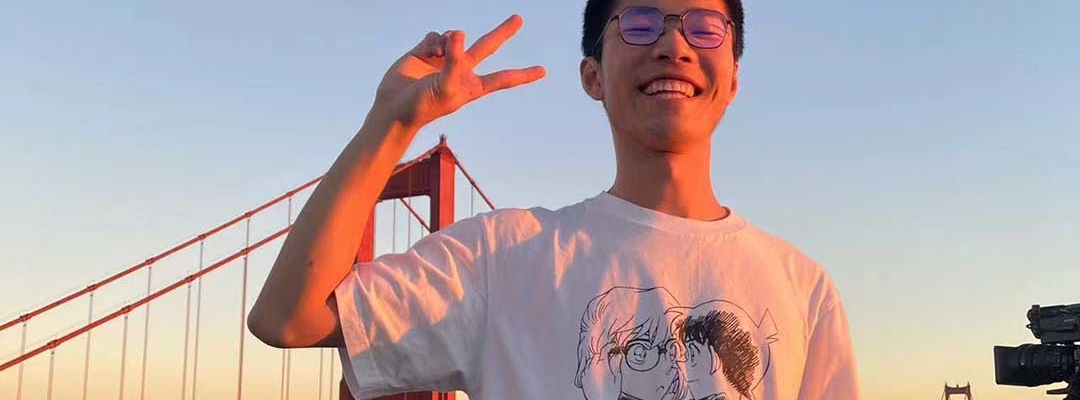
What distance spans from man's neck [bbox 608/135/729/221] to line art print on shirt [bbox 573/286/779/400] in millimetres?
221

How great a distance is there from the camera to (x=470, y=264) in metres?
1.82

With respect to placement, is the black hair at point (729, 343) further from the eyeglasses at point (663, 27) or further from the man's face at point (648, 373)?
the eyeglasses at point (663, 27)

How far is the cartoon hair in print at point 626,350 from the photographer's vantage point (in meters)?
1.71

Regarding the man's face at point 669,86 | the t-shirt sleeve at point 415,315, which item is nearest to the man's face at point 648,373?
the t-shirt sleeve at point 415,315

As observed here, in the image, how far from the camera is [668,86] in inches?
75.5

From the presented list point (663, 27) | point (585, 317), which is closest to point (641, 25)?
point (663, 27)

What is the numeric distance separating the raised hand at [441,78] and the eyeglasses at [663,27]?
0.73 ft

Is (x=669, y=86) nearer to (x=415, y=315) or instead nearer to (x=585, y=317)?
(x=585, y=317)

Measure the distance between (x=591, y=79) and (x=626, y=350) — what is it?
0.65m

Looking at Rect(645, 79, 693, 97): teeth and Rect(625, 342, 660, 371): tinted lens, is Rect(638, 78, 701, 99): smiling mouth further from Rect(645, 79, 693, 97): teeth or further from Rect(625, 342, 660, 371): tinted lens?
Rect(625, 342, 660, 371): tinted lens

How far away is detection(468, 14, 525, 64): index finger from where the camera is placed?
5.82 feet

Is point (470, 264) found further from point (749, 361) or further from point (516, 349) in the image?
point (749, 361)

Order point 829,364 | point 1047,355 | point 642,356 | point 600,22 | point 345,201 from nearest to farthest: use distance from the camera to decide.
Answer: point 345,201, point 642,356, point 829,364, point 600,22, point 1047,355

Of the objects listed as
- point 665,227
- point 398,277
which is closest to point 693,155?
point 665,227
